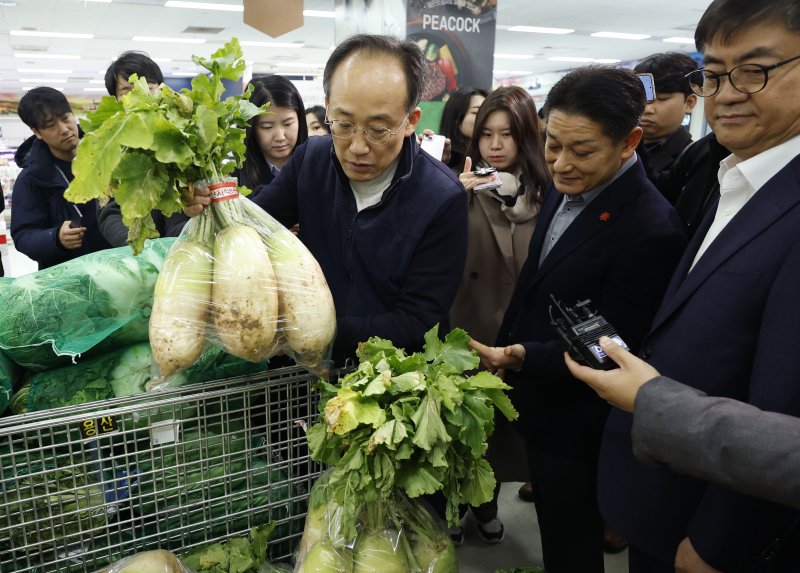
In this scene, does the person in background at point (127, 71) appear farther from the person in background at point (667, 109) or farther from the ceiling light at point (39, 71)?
the ceiling light at point (39, 71)

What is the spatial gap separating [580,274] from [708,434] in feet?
2.48

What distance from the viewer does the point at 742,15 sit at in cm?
103

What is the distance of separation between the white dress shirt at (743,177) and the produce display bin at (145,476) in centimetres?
90

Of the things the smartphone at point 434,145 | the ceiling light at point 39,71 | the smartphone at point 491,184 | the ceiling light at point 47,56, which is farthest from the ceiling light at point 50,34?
the smartphone at point 491,184

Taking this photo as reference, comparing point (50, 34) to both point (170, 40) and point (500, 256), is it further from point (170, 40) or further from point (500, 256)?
point (500, 256)

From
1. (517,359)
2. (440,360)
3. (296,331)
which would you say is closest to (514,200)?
(517,359)

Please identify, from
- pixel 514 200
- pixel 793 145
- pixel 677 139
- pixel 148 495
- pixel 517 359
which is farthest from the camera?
pixel 677 139

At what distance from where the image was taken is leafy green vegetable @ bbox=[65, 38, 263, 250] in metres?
0.99

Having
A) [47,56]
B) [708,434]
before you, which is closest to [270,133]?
[708,434]

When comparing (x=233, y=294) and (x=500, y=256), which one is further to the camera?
(x=500, y=256)

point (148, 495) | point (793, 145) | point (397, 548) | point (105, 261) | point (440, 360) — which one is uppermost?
point (793, 145)

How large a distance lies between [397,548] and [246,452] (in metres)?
0.36

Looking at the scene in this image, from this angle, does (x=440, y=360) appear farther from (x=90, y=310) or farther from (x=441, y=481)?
(x=90, y=310)

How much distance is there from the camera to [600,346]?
1.10 m
